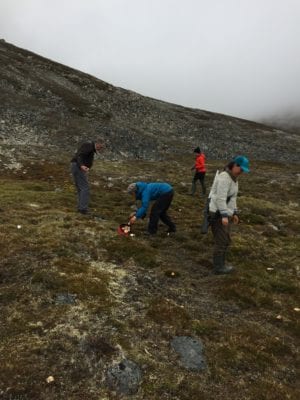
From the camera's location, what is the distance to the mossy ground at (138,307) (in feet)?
34.9

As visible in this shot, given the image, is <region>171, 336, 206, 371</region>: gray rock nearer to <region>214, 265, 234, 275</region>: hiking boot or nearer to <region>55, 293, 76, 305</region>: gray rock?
<region>55, 293, 76, 305</region>: gray rock

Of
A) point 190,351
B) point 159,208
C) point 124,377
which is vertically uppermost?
point 159,208

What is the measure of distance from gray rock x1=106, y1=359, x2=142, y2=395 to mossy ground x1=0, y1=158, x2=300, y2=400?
19cm

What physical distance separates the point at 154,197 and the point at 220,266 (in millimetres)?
4955

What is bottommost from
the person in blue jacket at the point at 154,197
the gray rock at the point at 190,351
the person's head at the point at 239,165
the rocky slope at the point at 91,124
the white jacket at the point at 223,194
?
the rocky slope at the point at 91,124

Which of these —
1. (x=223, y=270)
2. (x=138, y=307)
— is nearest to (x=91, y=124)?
(x=223, y=270)

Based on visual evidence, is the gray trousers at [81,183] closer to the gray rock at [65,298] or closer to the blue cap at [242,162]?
the blue cap at [242,162]

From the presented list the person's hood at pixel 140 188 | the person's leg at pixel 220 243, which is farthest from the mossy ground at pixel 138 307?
→ the person's hood at pixel 140 188

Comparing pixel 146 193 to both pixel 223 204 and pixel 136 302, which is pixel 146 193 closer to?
pixel 223 204

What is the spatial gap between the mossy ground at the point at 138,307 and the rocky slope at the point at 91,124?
22.9 meters

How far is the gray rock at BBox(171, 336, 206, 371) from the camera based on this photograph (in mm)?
11477

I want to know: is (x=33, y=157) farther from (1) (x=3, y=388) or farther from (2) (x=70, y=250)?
(1) (x=3, y=388)

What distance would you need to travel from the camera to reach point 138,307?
13.9 m

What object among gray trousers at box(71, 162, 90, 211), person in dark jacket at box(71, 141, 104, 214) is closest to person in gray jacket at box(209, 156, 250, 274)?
person in dark jacket at box(71, 141, 104, 214)
